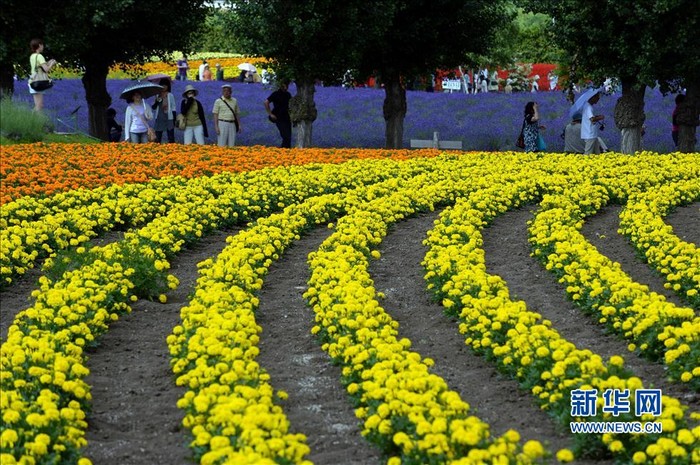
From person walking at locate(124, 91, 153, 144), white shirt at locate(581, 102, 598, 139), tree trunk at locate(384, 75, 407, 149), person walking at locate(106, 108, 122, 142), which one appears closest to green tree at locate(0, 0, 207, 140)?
person walking at locate(106, 108, 122, 142)

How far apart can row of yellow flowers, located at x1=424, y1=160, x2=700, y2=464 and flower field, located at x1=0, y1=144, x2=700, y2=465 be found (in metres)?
0.02

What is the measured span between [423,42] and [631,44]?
5.47 m

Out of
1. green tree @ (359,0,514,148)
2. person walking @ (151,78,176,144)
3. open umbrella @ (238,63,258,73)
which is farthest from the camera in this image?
open umbrella @ (238,63,258,73)

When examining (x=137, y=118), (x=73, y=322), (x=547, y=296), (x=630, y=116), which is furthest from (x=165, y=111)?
(x=73, y=322)

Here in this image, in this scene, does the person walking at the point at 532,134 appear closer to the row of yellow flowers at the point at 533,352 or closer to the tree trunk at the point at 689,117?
the tree trunk at the point at 689,117

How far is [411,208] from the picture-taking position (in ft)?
54.2

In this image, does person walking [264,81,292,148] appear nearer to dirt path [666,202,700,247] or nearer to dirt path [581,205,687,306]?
dirt path [581,205,687,306]

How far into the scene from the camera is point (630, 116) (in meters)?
26.8

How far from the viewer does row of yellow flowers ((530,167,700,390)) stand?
8.91 m

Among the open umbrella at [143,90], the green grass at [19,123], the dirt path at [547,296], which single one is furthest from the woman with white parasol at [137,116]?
the dirt path at [547,296]

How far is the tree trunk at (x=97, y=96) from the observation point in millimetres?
27312

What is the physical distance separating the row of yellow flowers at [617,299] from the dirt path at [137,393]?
144 inches

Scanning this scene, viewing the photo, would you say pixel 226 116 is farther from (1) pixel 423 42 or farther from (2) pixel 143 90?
(1) pixel 423 42

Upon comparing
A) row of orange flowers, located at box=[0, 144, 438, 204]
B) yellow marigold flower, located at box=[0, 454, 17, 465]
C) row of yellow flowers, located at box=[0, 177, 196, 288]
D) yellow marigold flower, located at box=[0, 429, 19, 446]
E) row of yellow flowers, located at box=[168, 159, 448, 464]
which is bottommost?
yellow marigold flower, located at box=[0, 454, 17, 465]
